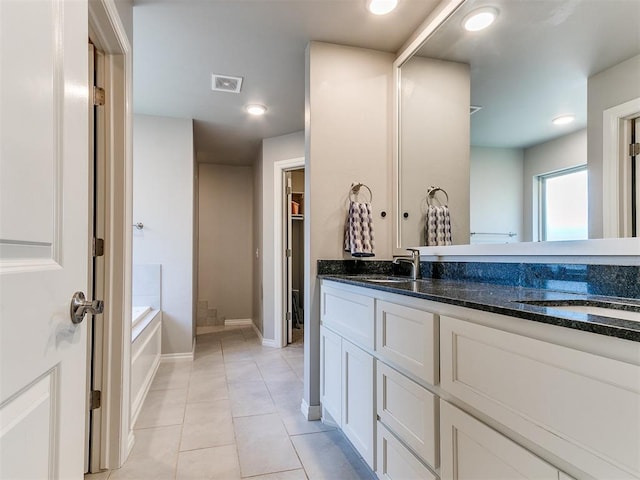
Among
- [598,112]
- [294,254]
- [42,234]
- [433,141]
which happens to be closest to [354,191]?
[433,141]

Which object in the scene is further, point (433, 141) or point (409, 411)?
point (433, 141)

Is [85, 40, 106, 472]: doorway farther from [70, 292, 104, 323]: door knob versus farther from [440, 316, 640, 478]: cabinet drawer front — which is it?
[440, 316, 640, 478]: cabinet drawer front

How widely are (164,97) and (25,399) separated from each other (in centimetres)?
293

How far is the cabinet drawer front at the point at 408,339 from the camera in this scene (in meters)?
1.09

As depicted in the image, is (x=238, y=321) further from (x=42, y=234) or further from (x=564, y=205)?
(x=42, y=234)

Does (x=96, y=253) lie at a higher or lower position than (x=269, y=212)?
lower

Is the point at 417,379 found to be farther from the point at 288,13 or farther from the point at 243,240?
the point at 243,240

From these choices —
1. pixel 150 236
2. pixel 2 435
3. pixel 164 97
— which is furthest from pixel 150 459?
pixel 164 97

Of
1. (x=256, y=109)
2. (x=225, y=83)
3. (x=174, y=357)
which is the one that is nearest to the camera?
(x=225, y=83)

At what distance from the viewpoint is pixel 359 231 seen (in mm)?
2176

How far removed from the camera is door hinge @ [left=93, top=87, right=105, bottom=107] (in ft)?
5.52

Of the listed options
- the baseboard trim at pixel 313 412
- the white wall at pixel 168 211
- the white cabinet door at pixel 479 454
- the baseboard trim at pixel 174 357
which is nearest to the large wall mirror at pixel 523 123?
the white cabinet door at pixel 479 454

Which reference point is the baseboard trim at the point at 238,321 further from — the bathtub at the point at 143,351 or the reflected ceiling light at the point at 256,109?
the reflected ceiling light at the point at 256,109

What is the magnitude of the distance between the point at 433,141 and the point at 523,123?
2.07 ft
